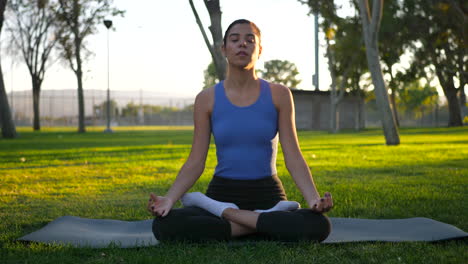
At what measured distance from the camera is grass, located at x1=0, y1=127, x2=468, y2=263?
322cm

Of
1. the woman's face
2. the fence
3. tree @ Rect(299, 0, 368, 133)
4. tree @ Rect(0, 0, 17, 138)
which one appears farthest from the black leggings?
the fence

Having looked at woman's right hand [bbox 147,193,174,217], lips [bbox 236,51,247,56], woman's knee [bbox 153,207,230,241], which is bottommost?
woman's knee [bbox 153,207,230,241]

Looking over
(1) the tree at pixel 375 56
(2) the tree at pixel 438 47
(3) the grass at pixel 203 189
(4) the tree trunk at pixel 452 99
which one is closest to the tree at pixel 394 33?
(2) the tree at pixel 438 47

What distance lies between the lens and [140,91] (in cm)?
5791

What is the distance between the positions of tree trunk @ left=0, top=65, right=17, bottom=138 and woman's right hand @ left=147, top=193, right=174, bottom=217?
65.7ft

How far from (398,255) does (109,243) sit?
1893 millimetres

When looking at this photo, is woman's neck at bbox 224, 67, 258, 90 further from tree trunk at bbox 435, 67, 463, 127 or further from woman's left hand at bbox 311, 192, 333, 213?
tree trunk at bbox 435, 67, 463, 127

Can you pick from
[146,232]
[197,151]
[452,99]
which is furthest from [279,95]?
[452,99]

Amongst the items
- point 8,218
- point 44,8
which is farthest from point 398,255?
point 44,8

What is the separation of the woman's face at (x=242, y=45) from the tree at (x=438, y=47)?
25177 mm

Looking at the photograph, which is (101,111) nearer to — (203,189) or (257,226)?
(203,189)

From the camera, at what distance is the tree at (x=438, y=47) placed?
28.7 m

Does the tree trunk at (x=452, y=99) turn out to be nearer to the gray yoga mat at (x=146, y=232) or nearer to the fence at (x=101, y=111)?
the fence at (x=101, y=111)

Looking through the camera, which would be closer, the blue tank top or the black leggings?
the black leggings
